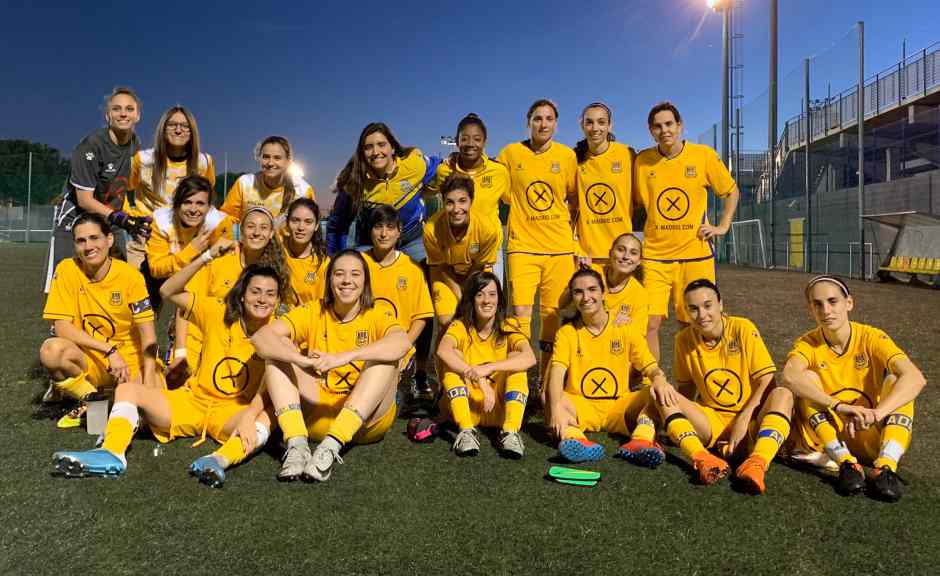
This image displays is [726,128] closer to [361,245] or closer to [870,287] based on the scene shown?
[870,287]

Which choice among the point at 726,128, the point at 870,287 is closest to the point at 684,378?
the point at 870,287

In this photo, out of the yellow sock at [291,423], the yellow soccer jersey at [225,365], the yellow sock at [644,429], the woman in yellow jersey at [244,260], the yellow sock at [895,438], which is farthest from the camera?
the woman in yellow jersey at [244,260]

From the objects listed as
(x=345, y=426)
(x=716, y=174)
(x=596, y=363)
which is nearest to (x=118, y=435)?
(x=345, y=426)

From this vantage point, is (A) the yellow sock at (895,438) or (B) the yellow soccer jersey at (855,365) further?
(B) the yellow soccer jersey at (855,365)

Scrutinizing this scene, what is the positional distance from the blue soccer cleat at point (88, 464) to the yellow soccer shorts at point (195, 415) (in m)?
0.45

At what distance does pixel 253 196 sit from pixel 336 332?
151 centimetres

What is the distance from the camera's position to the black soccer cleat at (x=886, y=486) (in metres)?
2.63

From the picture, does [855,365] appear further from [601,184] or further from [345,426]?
[345,426]

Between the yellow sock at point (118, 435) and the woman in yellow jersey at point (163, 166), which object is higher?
the woman in yellow jersey at point (163, 166)

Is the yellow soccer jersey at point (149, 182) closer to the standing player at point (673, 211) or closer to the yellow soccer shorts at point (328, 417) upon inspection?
the yellow soccer shorts at point (328, 417)

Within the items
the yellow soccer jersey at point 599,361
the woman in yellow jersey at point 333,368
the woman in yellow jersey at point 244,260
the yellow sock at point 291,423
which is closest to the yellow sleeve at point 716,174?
the yellow soccer jersey at point 599,361

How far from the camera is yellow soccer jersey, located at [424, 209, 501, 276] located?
4051mm

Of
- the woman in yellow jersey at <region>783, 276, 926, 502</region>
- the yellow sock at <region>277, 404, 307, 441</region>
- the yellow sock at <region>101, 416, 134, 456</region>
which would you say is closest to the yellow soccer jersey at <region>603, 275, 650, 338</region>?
the woman in yellow jersey at <region>783, 276, 926, 502</region>

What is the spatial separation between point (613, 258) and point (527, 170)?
2.96 ft
